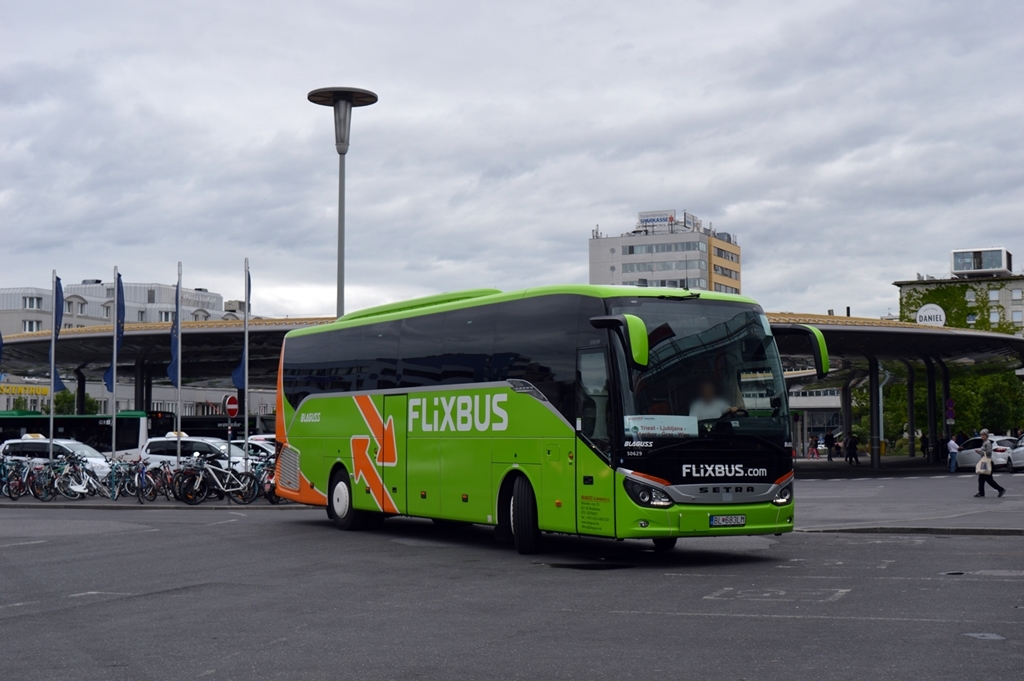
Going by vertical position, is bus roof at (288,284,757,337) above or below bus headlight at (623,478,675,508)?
above

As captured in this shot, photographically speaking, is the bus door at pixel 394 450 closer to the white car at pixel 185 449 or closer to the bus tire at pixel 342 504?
the bus tire at pixel 342 504

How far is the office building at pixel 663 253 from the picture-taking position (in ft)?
488

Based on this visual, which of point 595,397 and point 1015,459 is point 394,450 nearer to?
point 595,397

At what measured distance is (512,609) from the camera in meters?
11.1

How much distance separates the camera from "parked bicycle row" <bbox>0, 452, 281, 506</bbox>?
29094 mm

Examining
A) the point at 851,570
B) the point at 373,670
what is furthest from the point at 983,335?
the point at 373,670

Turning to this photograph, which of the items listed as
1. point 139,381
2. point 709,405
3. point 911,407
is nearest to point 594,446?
point 709,405

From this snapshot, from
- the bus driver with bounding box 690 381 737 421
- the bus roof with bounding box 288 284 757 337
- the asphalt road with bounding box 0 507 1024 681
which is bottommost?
the asphalt road with bounding box 0 507 1024 681

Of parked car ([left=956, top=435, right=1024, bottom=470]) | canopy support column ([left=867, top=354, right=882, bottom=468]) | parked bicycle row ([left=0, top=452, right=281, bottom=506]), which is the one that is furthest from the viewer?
canopy support column ([left=867, top=354, right=882, bottom=468])

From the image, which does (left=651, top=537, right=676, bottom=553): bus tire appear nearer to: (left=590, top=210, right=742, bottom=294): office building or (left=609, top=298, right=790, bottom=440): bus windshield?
(left=609, top=298, right=790, bottom=440): bus windshield

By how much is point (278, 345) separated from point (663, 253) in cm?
9649

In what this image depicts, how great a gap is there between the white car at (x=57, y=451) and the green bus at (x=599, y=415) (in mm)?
16656

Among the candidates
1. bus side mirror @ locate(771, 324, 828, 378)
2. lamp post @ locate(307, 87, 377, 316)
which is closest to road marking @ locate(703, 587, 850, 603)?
bus side mirror @ locate(771, 324, 828, 378)

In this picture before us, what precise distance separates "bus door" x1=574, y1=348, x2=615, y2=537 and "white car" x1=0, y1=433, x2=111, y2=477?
64.9ft
